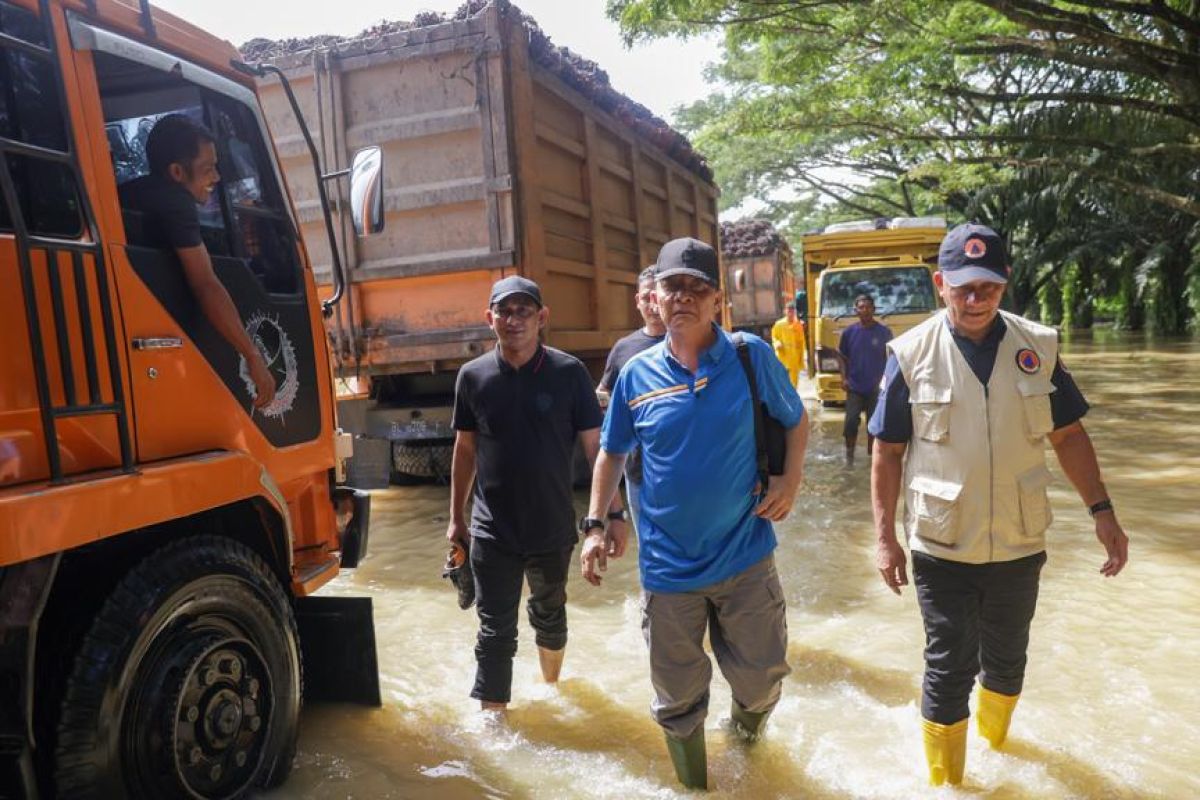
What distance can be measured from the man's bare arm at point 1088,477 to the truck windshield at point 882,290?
838 cm

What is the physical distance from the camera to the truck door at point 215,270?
2371mm

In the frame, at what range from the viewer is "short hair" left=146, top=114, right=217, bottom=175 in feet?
8.46

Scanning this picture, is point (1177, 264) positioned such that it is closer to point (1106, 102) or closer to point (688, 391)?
point (1106, 102)

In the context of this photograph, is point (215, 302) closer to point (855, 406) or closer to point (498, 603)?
point (498, 603)

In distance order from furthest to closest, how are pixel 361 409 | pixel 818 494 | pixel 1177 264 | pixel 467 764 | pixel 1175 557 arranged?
1. pixel 1177 264
2. pixel 818 494
3. pixel 361 409
4. pixel 1175 557
5. pixel 467 764

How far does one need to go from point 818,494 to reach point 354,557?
4.78 m

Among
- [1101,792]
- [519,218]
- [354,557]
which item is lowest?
[1101,792]

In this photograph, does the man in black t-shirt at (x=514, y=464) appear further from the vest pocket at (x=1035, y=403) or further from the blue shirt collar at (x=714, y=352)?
the vest pocket at (x=1035, y=403)

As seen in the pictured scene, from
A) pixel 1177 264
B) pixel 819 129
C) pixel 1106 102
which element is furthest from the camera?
pixel 1177 264

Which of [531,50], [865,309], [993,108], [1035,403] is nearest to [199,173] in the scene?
[1035,403]

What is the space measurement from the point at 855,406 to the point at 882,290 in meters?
3.54

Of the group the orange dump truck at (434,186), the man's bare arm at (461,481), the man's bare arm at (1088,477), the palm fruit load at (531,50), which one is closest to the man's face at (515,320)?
the man's bare arm at (461,481)

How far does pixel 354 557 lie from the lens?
3.39 metres

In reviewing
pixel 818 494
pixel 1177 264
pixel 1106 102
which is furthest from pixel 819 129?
pixel 1177 264
